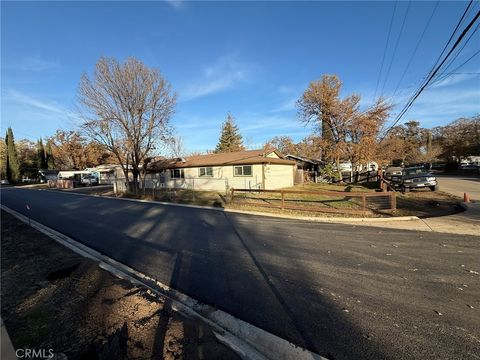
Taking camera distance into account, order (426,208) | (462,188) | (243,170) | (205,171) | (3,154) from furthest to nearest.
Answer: (3,154) < (205,171) < (243,170) < (462,188) < (426,208)

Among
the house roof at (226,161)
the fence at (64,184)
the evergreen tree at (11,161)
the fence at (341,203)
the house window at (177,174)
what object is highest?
the evergreen tree at (11,161)

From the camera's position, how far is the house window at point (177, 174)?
31609mm

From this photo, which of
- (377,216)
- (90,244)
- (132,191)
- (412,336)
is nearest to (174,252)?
(90,244)

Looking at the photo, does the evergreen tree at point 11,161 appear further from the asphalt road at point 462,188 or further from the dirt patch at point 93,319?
the asphalt road at point 462,188

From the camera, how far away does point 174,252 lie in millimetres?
7332

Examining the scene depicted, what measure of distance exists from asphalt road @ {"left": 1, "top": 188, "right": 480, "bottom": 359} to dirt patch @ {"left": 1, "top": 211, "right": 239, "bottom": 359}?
78cm

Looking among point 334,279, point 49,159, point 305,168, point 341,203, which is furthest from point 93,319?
point 49,159

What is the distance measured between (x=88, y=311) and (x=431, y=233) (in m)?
9.41

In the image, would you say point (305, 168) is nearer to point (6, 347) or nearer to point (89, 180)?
point (89, 180)

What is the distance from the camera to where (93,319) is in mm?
3965

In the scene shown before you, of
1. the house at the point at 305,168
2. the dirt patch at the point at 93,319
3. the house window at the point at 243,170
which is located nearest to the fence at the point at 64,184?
the house window at the point at 243,170

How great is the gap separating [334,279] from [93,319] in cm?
398

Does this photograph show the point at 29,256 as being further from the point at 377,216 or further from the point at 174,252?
the point at 377,216

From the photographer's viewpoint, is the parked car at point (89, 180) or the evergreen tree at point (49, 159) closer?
the parked car at point (89, 180)
